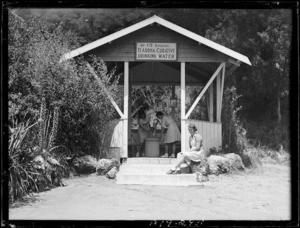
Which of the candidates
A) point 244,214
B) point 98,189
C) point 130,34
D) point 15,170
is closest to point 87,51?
point 130,34

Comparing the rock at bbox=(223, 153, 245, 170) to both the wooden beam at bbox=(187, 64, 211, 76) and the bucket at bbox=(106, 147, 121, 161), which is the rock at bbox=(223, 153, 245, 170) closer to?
the bucket at bbox=(106, 147, 121, 161)

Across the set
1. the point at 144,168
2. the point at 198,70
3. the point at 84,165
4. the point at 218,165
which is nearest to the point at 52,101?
the point at 84,165

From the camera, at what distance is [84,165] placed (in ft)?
43.9

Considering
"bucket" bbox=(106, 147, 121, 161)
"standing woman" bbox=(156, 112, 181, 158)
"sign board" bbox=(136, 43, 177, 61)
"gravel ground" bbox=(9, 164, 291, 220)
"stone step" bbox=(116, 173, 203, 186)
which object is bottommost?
"gravel ground" bbox=(9, 164, 291, 220)

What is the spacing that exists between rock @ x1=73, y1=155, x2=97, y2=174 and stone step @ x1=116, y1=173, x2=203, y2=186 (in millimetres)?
1261

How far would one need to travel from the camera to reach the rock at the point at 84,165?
13344 millimetres

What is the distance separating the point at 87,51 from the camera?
14.8m

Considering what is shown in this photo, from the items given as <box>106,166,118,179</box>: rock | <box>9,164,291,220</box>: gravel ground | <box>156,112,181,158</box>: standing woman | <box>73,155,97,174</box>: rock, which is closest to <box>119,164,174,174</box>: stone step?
<box>106,166,118,179</box>: rock

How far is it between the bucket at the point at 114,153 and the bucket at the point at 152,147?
1.36m

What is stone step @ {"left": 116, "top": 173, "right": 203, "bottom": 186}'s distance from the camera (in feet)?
40.3

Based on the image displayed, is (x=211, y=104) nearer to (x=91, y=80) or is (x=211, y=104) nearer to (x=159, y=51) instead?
(x=159, y=51)

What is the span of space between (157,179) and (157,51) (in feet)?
14.7

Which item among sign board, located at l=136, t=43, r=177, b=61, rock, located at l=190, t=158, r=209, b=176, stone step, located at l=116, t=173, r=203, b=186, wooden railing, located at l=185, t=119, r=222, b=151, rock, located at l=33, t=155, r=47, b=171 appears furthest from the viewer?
wooden railing, located at l=185, t=119, r=222, b=151

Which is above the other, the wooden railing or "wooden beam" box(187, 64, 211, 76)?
"wooden beam" box(187, 64, 211, 76)
